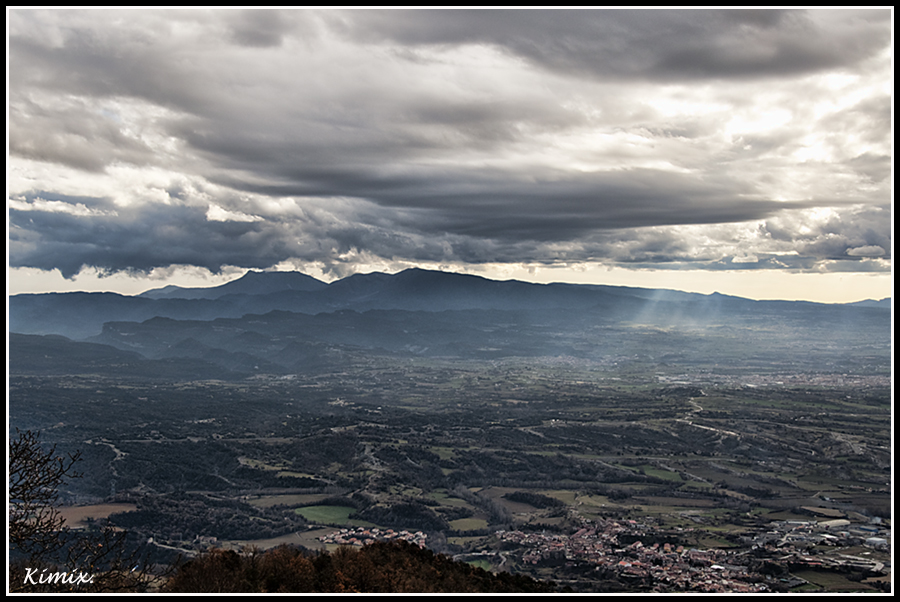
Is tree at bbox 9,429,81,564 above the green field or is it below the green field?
above

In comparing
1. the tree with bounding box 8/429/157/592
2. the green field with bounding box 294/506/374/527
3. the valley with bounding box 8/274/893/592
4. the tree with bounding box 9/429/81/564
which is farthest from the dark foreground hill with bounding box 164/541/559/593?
the green field with bounding box 294/506/374/527

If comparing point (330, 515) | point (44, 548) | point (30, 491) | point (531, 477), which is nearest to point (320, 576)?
point (44, 548)

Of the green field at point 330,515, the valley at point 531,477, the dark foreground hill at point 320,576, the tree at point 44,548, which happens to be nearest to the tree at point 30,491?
the tree at point 44,548

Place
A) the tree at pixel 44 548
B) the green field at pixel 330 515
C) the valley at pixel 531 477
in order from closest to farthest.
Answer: the tree at pixel 44 548 < the valley at pixel 531 477 < the green field at pixel 330 515

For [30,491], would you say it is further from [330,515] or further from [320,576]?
[330,515]

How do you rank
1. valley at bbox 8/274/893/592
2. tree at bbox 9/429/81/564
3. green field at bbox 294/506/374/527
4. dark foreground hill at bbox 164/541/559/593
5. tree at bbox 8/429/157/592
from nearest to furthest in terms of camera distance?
tree at bbox 8/429/157/592
tree at bbox 9/429/81/564
dark foreground hill at bbox 164/541/559/593
valley at bbox 8/274/893/592
green field at bbox 294/506/374/527

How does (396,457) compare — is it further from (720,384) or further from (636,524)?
(720,384)

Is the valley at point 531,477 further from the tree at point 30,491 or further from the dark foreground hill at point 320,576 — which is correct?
the tree at point 30,491

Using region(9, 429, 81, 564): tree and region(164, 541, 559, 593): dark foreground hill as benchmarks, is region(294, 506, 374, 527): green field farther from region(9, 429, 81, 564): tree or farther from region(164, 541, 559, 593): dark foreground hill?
region(9, 429, 81, 564): tree

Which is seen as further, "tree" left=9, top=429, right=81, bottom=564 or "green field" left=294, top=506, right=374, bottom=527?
"green field" left=294, top=506, right=374, bottom=527
